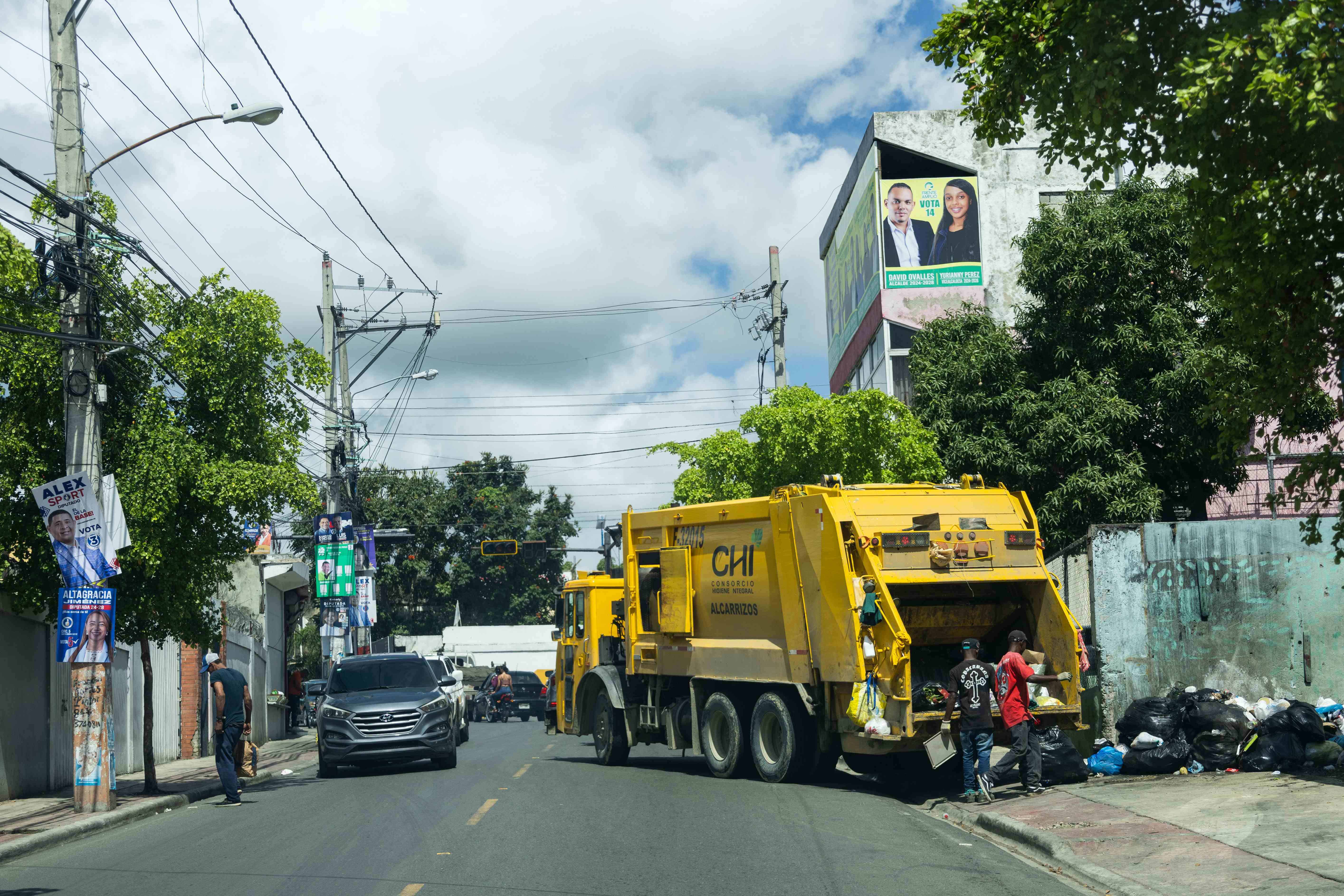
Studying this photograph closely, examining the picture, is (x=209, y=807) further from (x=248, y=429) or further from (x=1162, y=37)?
(x=1162, y=37)

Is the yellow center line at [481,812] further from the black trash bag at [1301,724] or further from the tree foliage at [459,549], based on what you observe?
the tree foliage at [459,549]

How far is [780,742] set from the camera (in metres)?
14.9

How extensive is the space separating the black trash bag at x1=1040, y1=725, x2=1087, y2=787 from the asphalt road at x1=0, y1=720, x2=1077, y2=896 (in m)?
1.65

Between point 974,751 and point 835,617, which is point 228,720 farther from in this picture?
point 974,751

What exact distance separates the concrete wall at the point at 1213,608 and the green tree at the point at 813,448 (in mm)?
11029

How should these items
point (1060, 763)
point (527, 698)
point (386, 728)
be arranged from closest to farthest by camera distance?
point (1060, 763)
point (386, 728)
point (527, 698)

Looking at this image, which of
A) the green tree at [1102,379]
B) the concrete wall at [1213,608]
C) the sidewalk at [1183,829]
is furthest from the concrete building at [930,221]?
the sidewalk at [1183,829]

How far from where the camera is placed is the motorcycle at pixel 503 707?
137ft

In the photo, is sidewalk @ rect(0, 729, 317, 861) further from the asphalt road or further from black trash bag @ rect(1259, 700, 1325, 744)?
black trash bag @ rect(1259, 700, 1325, 744)

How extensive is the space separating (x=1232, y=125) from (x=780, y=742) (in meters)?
9.08

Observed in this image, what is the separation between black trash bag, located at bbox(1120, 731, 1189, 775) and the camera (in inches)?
532

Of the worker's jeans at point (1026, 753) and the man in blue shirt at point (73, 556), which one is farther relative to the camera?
the man in blue shirt at point (73, 556)

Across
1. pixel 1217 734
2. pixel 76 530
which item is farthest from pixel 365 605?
pixel 1217 734

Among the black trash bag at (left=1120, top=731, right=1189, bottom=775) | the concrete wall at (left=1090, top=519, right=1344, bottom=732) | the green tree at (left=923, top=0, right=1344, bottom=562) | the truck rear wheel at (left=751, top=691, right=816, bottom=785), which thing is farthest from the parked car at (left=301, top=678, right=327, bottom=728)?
the green tree at (left=923, top=0, right=1344, bottom=562)
